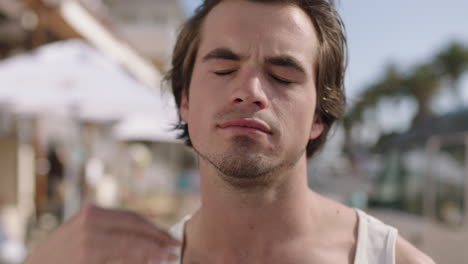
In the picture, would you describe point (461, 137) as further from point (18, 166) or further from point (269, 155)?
point (18, 166)

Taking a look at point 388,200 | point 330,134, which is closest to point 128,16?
point 388,200

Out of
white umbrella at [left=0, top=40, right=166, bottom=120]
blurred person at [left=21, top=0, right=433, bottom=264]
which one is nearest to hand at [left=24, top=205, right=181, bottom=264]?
blurred person at [left=21, top=0, right=433, bottom=264]

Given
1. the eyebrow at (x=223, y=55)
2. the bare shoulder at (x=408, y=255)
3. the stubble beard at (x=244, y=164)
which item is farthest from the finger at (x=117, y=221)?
the bare shoulder at (x=408, y=255)

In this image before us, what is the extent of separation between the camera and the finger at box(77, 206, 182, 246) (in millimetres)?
1084

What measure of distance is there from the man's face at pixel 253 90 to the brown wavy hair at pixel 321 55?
9cm

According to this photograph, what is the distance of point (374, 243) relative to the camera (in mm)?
1461

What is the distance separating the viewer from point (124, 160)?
14250 mm

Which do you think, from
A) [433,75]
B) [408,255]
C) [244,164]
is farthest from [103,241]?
[433,75]

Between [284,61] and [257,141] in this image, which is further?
[284,61]

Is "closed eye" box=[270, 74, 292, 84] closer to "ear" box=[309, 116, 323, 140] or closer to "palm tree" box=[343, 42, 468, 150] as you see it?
"ear" box=[309, 116, 323, 140]

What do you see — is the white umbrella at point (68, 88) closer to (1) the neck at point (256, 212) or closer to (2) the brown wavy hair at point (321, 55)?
(2) the brown wavy hair at point (321, 55)

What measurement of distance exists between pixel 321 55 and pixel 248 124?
1.54 ft

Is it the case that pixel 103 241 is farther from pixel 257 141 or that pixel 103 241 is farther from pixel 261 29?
pixel 261 29

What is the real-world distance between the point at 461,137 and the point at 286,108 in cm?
432
